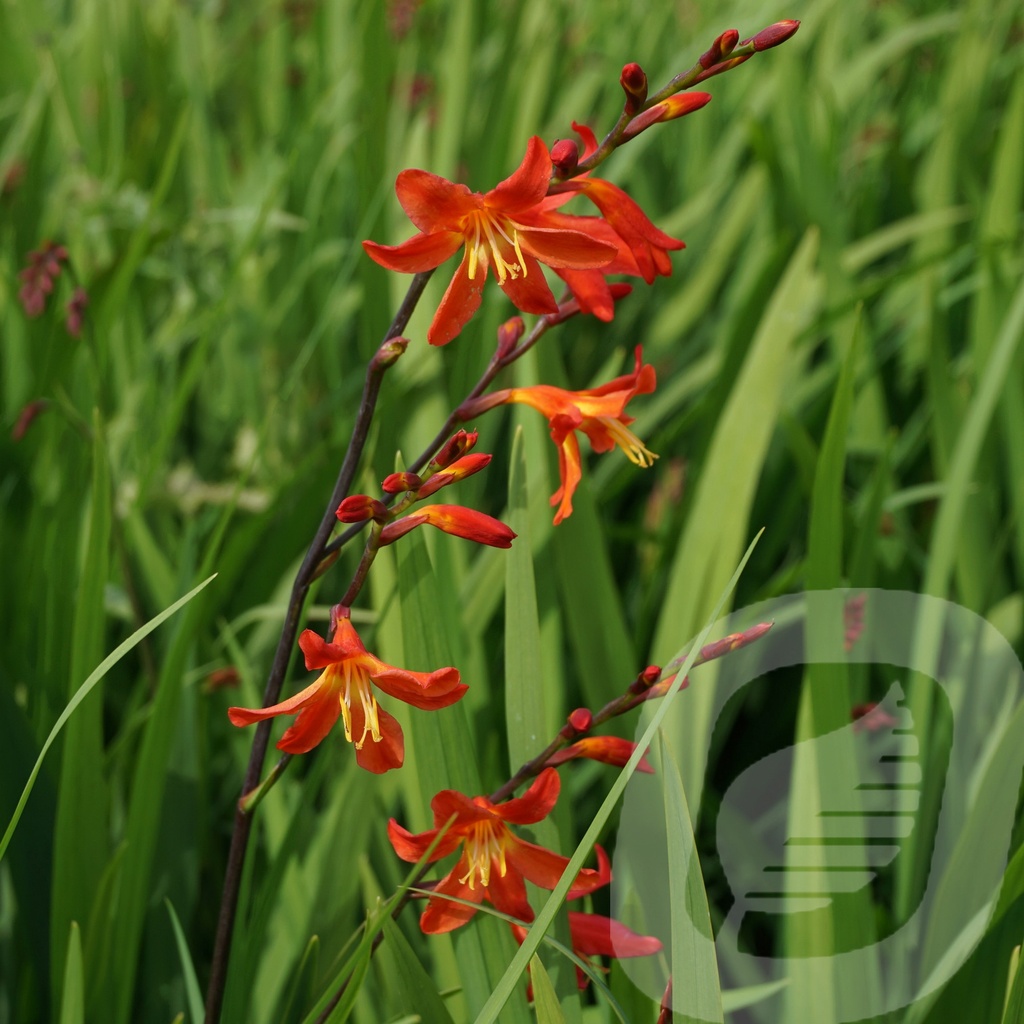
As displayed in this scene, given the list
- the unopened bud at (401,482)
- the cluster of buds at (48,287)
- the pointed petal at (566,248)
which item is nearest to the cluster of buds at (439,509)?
the unopened bud at (401,482)

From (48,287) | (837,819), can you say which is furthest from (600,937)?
(48,287)

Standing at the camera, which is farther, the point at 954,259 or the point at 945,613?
the point at 954,259

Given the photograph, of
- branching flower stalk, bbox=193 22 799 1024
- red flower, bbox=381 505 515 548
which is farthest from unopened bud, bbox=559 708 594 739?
red flower, bbox=381 505 515 548

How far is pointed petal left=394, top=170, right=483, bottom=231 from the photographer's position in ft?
1.84

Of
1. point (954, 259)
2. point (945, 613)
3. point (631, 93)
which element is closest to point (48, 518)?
point (631, 93)

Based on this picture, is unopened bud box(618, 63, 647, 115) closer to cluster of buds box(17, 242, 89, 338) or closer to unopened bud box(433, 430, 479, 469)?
unopened bud box(433, 430, 479, 469)

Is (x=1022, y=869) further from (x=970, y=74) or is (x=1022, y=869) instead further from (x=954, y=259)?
(x=970, y=74)

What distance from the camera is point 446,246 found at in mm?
599

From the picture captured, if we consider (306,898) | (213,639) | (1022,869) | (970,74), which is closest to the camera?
(1022,869)

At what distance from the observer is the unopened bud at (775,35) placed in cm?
58

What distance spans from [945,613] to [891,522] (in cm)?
24

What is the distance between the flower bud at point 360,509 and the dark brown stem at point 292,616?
4 cm

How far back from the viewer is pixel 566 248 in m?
0.57

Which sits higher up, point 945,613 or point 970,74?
point 970,74
